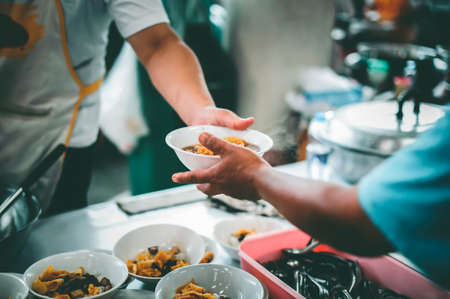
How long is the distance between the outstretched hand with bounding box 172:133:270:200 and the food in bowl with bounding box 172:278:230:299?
0.31 metres

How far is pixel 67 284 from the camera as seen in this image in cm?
115

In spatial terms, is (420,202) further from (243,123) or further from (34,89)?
(34,89)

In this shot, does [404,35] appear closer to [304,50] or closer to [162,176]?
[304,50]

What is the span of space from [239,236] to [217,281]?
36 centimetres

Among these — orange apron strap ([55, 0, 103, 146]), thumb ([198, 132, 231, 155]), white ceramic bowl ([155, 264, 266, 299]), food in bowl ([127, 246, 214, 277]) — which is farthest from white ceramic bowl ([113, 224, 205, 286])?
orange apron strap ([55, 0, 103, 146])

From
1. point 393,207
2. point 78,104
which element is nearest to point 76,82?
point 78,104

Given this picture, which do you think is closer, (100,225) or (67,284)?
(67,284)

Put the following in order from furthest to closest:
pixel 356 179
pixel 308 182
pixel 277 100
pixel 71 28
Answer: pixel 277 100, pixel 356 179, pixel 71 28, pixel 308 182

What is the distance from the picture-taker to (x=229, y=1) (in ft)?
13.0

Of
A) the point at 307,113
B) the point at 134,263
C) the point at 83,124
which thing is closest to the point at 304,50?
the point at 307,113

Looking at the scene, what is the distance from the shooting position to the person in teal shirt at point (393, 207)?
2.25 ft

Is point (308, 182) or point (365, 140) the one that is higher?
point (308, 182)

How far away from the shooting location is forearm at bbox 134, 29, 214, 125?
1562 millimetres

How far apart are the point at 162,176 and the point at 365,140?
2439 millimetres
